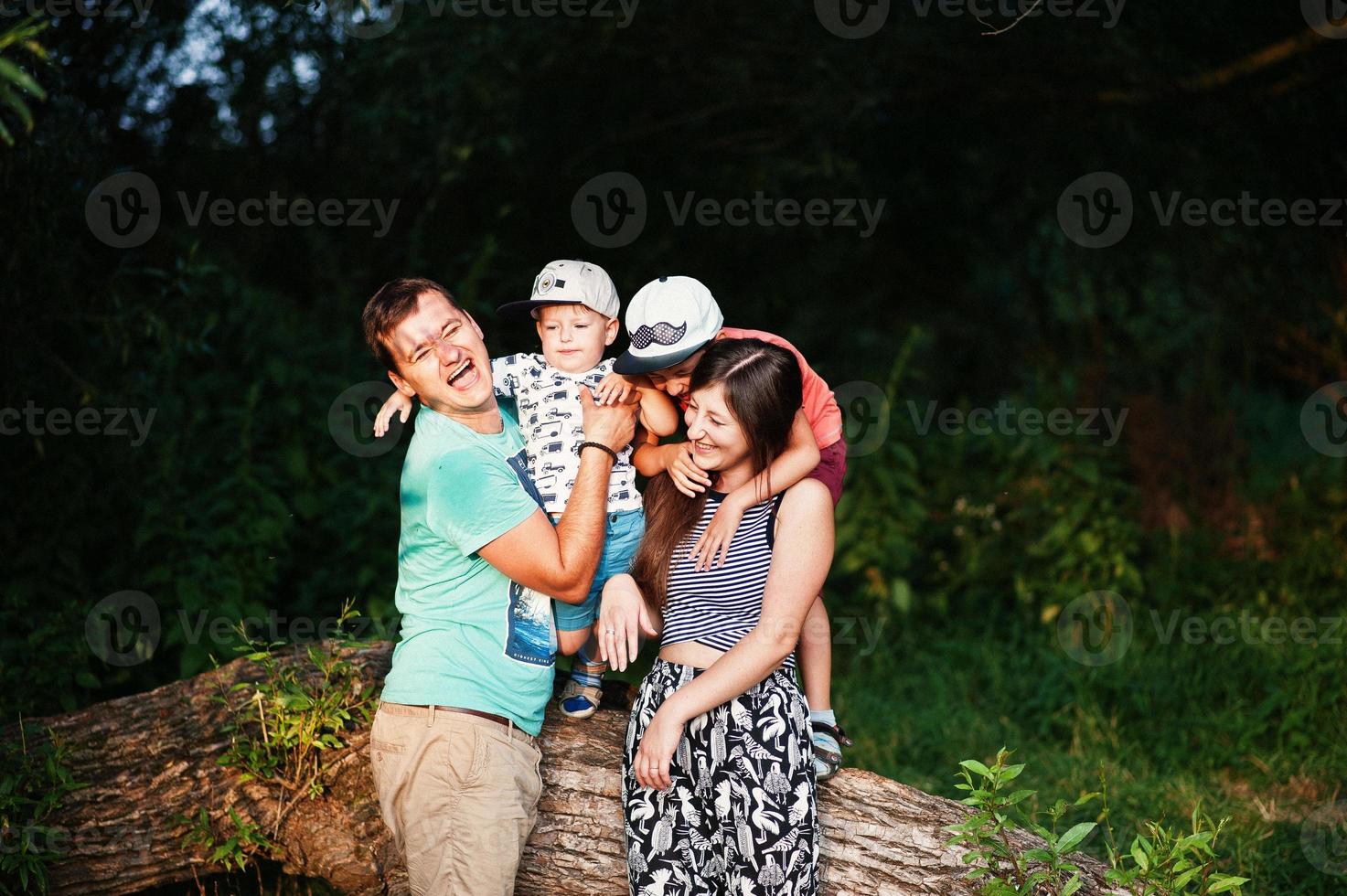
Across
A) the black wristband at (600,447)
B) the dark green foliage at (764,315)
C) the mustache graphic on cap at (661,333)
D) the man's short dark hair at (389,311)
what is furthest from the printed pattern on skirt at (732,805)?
the dark green foliage at (764,315)

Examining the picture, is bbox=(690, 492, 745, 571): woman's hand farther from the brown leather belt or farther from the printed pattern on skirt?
the brown leather belt

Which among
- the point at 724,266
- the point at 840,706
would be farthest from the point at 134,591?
the point at 724,266

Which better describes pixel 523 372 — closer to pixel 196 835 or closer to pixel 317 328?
pixel 196 835

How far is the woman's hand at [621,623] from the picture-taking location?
2.74 metres

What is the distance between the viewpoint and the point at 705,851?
8.66 ft

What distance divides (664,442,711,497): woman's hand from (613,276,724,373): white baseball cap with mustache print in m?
0.21

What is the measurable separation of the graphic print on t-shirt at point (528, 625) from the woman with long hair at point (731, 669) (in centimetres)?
13

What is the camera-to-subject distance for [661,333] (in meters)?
2.73

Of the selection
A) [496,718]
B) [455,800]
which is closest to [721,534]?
[496,718]

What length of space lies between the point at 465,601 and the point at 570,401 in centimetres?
60

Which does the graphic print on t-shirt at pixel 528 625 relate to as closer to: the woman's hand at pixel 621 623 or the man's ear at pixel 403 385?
the woman's hand at pixel 621 623

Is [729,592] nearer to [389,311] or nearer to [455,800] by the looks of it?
[455,800]

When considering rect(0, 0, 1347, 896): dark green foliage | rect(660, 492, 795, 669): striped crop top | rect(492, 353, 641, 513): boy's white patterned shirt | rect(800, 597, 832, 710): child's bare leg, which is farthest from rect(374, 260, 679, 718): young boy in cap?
rect(0, 0, 1347, 896): dark green foliage

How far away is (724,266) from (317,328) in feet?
7.98
